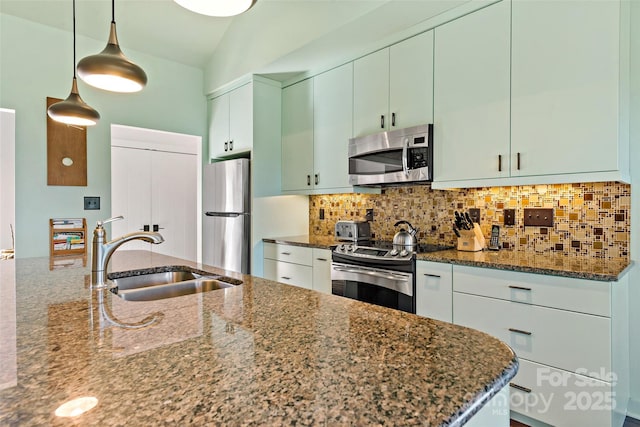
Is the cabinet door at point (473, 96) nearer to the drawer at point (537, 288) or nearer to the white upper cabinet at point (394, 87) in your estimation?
the white upper cabinet at point (394, 87)

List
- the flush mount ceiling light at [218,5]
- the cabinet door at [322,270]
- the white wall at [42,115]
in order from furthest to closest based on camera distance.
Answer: the white wall at [42,115]
the cabinet door at [322,270]
the flush mount ceiling light at [218,5]

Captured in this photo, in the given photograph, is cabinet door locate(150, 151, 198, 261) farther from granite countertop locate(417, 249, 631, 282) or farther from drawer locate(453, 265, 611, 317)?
drawer locate(453, 265, 611, 317)

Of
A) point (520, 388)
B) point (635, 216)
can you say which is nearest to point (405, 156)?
point (635, 216)

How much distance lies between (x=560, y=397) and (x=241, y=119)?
11.1 feet

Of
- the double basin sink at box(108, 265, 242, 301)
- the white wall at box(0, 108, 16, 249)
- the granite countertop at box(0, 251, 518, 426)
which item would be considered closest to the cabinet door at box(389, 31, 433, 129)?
the double basin sink at box(108, 265, 242, 301)

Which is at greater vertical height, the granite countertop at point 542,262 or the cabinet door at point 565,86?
the cabinet door at point 565,86

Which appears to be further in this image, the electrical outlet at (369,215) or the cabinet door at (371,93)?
the electrical outlet at (369,215)

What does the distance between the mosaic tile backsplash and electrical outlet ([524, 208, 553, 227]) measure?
0.08 ft

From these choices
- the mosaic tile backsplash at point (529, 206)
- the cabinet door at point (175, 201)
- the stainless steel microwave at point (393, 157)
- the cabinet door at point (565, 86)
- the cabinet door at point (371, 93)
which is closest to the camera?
the cabinet door at point (565, 86)

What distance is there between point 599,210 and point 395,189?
148cm

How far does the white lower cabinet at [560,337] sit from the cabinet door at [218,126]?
2.97m

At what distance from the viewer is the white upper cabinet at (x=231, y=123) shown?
12.2 ft

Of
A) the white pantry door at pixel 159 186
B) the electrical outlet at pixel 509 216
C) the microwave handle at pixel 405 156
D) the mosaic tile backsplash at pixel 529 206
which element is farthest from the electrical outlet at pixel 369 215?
the white pantry door at pixel 159 186

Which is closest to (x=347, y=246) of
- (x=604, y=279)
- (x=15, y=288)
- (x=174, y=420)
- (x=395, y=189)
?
(x=395, y=189)
